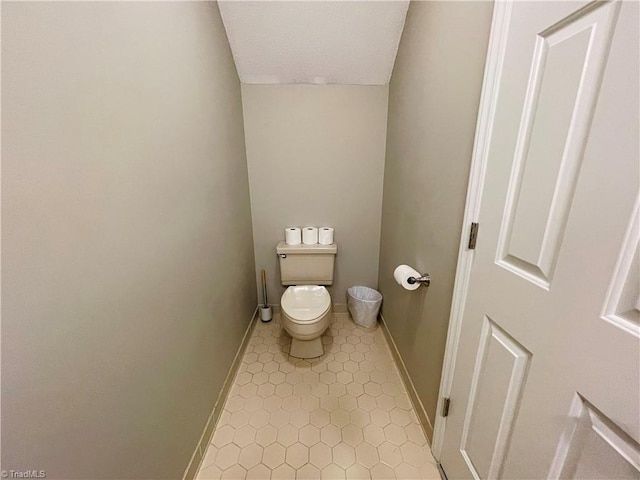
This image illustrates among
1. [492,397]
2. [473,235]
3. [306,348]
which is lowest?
[306,348]

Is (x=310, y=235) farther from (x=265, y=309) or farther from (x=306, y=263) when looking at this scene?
(x=265, y=309)

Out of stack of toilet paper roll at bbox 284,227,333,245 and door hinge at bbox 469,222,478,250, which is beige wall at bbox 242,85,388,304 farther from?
door hinge at bbox 469,222,478,250

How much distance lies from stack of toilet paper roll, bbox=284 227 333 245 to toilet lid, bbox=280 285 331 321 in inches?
14.4

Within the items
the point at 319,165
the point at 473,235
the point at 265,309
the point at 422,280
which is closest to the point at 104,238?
the point at 473,235

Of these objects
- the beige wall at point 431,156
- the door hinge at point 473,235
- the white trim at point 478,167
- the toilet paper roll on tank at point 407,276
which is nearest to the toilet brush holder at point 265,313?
the beige wall at point 431,156

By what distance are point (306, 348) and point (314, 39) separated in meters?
2.02

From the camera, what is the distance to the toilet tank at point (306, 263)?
200 centimetres

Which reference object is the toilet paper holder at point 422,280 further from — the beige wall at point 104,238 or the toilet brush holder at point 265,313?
the toilet brush holder at point 265,313

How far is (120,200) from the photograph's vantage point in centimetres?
70

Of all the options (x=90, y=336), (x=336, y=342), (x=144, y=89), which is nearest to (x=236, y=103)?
(x=144, y=89)

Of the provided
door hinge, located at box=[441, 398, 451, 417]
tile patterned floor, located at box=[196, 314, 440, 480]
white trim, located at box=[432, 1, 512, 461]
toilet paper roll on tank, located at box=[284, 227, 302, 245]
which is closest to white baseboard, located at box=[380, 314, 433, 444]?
tile patterned floor, located at box=[196, 314, 440, 480]

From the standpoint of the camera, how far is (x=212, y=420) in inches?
50.5

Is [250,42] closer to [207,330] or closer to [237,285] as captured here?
[237,285]

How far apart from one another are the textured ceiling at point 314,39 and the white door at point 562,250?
1.09 metres
